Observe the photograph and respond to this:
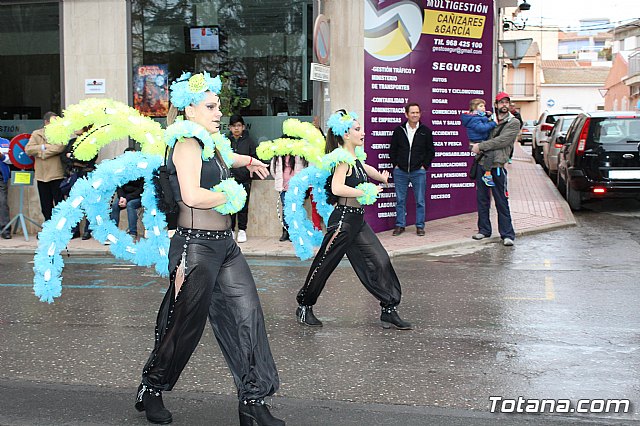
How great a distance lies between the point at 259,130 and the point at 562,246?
16.1 feet

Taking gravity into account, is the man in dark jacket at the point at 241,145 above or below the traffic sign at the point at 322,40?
below

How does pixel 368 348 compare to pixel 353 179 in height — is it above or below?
below

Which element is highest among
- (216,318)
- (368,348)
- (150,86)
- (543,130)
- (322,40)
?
(322,40)

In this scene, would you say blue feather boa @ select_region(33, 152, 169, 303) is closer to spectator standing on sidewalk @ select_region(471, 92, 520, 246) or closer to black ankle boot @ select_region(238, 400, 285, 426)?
black ankle boot @ select_region(238, 400, 285, 426)

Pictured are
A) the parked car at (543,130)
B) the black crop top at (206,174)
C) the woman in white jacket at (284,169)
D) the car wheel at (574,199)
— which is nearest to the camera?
the black crop top at (206,174)

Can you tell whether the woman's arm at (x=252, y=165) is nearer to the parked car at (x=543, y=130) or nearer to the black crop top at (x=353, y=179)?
the black crop top at (x=353, y=179)

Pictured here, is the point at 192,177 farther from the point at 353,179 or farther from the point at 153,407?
the point at 353,179

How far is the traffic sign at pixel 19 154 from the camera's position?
43.5ft

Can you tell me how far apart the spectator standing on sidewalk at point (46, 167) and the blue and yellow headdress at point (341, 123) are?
700 centimetres

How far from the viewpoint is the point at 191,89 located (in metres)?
4.78

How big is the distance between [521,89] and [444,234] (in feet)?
225

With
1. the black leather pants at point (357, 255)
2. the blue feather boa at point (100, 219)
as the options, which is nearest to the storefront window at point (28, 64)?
the black leather pants at point (357, 255)

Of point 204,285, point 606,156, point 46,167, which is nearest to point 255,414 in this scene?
point 204,285

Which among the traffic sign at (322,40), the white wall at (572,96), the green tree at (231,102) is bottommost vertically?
the green tree at (231,102)
